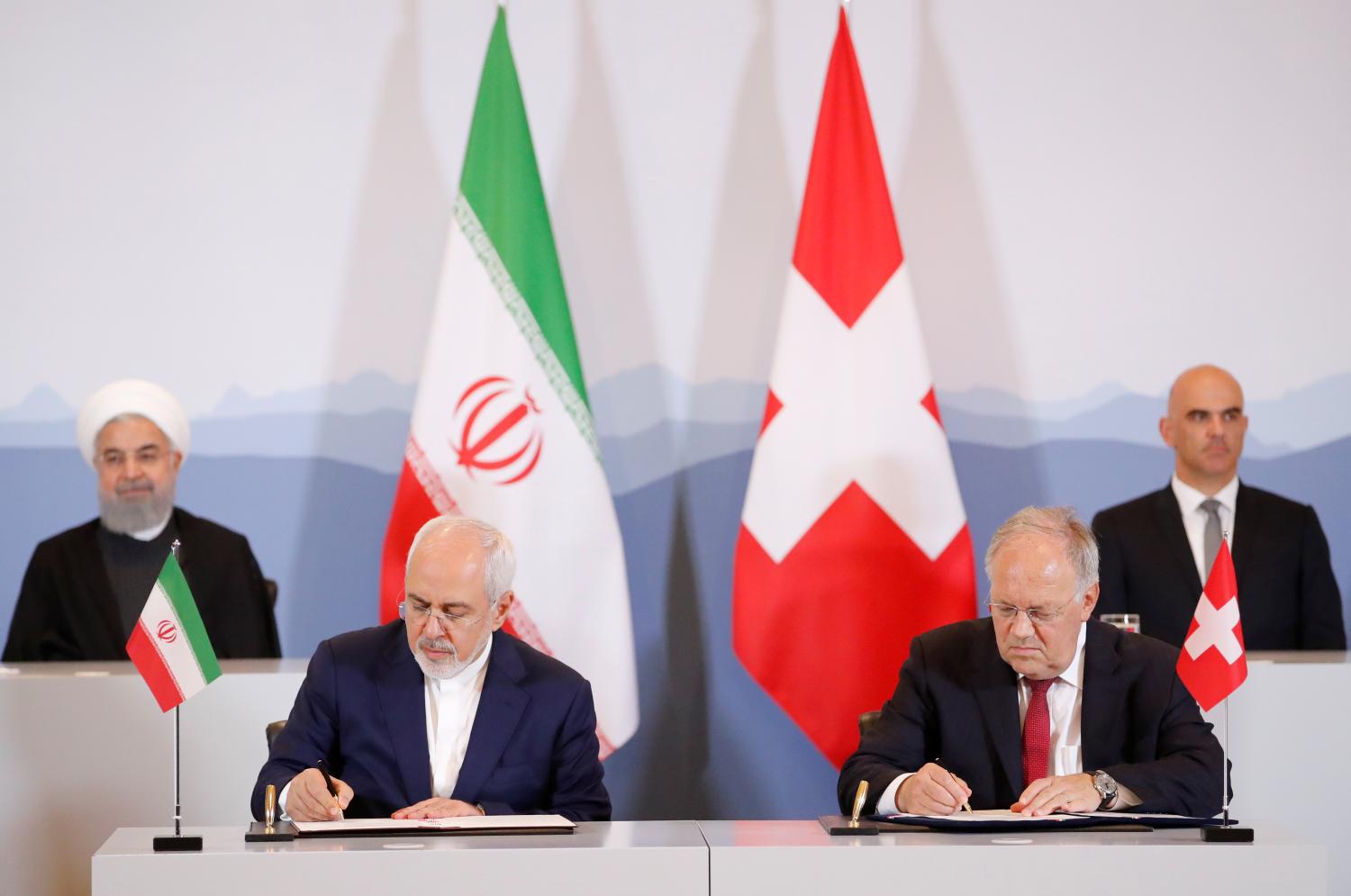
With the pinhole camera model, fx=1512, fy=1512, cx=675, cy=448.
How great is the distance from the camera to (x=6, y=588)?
16.6ft

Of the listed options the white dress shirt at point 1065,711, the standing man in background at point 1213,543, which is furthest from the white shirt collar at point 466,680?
the standing man in background at point 1213,543

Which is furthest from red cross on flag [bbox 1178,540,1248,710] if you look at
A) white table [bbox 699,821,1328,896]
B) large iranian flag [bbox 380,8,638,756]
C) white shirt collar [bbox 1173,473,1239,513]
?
large iranian flag [bbox 380,8,638,756]

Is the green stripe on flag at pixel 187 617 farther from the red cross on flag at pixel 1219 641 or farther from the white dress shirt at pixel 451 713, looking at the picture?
the red cross on flag at pixel 1219 641

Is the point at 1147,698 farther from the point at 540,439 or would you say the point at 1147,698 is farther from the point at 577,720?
the point at 540,439

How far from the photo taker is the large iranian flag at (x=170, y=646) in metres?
2.80

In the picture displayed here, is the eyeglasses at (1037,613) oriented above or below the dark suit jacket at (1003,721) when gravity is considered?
above

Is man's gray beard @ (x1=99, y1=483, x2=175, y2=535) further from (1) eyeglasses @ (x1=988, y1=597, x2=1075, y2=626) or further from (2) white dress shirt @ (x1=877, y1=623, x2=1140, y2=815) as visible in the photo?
(1) eyeglasses @ (x1=988, y1=597, x2=1075, y2=626)

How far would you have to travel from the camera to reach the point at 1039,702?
3.26 metres

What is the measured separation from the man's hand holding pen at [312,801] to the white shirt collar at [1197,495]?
116 inches

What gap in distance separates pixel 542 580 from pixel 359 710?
1.33m

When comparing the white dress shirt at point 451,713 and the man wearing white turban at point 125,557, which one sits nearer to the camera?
the white dress shirt at point 451,713

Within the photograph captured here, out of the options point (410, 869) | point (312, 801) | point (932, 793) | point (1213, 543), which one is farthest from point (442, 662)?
point (1213, 543)

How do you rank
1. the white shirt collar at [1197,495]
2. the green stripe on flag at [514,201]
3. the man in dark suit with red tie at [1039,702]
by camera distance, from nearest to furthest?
the man in dark suit with red tie at [1039,702]
the green stripe on flag at [514,201]
the white shirt collar at [1197,495]

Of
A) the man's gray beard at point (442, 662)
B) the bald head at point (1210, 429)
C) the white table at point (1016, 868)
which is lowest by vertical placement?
the white table at point (1016, 868)
